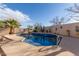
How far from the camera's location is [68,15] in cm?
578

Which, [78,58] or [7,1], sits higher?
[7,1]

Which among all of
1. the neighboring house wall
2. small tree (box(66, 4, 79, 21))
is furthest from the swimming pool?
small tree (box(66, 4, 79, 21))

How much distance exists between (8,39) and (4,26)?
483mm

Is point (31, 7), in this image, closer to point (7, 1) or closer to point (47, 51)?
point (7, 1)

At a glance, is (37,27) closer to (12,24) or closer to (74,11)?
(12,24)

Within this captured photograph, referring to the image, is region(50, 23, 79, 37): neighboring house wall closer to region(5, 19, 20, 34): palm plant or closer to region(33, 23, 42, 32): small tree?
region(33, 23, 42, 32): small tree

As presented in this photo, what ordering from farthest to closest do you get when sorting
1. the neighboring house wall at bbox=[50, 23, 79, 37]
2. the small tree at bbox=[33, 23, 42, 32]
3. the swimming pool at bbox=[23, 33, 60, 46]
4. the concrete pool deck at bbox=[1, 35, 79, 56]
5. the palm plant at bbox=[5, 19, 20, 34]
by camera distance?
the swimming pool at bbox=[23, 33, 60, 46], the neighboring house wall at bbox=[50, 23, 79, 37], the palm plant at bbox=[5, 19, 20, 34], the small tree at bbox=[33, 23, 42, 32], the concrete pool deck at bbox=[1, 35, 79, 56]

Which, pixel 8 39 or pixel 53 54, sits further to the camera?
pixel 8 39

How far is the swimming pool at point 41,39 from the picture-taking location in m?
6.12

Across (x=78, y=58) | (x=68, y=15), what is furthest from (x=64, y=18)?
(x=78, y=58)

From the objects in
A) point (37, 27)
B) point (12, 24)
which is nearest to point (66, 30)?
point (37, 27)

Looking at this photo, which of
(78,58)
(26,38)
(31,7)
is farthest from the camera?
(26,38)

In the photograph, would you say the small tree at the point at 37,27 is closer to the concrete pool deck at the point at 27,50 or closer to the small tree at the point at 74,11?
the concrete pool deck at the point at 27,50

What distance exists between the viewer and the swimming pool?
612 cm
